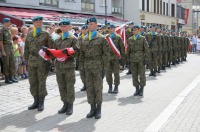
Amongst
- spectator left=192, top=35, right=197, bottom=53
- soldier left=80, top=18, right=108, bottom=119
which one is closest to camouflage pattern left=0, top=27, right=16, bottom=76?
soldier left=80, top=18, right=108, bottom=119

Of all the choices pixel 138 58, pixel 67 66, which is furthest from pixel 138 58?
pixel 67 66

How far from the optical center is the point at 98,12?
33.3 m

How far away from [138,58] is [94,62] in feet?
9.24

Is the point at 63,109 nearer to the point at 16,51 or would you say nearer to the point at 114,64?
the point at 114,64

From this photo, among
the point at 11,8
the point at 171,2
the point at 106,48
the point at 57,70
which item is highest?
the point at 171,2

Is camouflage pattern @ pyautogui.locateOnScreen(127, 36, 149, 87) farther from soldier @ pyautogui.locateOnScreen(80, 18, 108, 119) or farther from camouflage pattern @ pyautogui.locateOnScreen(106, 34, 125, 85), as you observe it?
soldier @ pyautogui.locateOnScreen(80, 18, 108, 119)

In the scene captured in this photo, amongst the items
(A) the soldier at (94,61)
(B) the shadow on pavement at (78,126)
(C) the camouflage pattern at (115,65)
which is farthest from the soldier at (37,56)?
(C) the camouflage pattern at (115,65)

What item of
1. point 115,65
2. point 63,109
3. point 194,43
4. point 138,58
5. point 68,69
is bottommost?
point 63,109

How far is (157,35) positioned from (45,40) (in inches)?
296

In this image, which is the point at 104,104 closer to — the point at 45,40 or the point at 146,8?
the point at 45,40

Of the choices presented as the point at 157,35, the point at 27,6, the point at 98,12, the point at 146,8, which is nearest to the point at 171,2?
the point at 146,8

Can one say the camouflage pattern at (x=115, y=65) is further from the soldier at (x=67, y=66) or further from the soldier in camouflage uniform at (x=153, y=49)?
the soldier in camouflage uniform at (x=153, y=49)

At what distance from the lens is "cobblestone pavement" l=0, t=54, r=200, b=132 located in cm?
657

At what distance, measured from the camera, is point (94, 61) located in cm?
723
